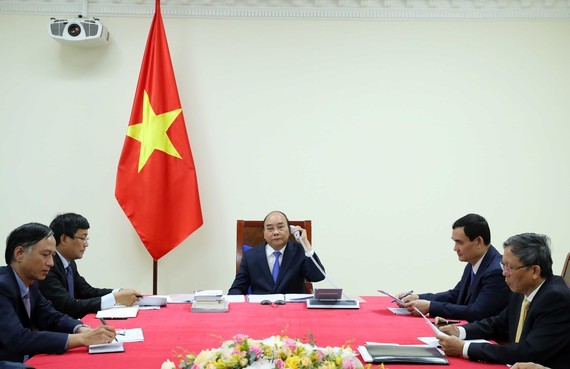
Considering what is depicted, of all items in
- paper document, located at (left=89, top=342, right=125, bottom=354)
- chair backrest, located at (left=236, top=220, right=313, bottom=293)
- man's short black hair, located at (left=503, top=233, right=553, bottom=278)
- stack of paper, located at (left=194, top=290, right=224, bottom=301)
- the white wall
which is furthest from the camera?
the white wall

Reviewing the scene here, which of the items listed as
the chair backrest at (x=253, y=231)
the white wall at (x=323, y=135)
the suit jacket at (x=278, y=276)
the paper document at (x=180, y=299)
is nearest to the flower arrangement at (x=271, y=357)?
the paper document at (x=180, y=299)

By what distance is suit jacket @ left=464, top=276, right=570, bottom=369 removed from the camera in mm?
2268

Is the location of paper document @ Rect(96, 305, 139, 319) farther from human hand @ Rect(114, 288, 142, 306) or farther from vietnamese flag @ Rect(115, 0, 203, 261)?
vietnamese flag @ Rect(115, 0, 203, 261)

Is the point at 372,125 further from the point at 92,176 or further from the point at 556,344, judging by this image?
the point at 556,344

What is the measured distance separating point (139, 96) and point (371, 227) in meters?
2.24

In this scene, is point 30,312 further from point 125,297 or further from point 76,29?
point 76,29

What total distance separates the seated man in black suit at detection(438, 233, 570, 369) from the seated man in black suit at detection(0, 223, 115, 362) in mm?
1517

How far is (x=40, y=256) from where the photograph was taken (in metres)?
2.64

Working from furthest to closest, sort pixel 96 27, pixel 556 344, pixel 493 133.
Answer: pixel 493 133 < pixel 96 27 < pixel 556 344

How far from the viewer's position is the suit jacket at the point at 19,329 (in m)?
2.31

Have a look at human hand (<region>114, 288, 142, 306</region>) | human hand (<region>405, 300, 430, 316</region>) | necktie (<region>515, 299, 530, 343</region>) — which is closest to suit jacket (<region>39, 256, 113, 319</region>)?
human hand (<region>114, 288, 142, 306</region>)

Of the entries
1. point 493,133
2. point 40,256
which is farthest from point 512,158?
point 40,256

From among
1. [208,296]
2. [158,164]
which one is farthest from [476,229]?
[158,164]

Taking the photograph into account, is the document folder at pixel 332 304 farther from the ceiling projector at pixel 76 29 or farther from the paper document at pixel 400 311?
Answer: the ceiling projector at pixel 76 29
